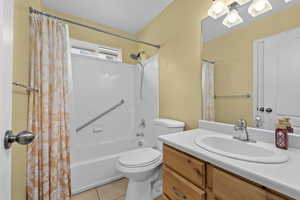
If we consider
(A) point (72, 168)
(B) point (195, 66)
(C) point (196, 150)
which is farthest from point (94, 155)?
(B) point (195, 66)

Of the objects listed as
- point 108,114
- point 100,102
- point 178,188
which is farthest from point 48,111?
point 178,188

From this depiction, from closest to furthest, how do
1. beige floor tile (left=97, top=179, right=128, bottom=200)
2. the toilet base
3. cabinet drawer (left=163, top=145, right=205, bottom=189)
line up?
cabinet drawer (left=163, top=145, right=205, bottom=189) → the toilet base → beige floor tile (left=97, top=179, right=128, bottom=200)

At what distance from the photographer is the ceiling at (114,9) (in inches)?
67.9

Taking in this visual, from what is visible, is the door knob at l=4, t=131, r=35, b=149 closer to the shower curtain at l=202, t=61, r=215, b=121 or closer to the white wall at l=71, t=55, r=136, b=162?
the shower curtain at l=202, t=61, r=215, b=121

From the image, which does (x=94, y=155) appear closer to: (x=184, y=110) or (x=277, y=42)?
(x=184, y=110)

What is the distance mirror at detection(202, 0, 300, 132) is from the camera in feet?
2.58

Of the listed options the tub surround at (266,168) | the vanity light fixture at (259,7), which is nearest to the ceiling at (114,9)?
the vanity light fixture at (259,7)

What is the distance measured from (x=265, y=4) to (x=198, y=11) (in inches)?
23.5

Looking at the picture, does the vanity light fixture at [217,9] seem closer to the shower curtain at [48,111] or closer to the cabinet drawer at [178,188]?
the cabinet drawer at [178,188]

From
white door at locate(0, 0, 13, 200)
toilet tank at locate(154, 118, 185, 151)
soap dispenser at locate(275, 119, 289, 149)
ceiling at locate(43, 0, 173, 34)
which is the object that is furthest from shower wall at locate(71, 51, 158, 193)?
white door at locate(0, 0, 13, 200)

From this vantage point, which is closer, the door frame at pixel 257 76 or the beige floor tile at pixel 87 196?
the door frame at pixel 257 76

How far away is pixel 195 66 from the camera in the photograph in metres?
1.36

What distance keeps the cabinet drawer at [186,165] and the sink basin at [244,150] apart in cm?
11

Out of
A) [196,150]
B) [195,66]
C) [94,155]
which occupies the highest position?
[195,66]
